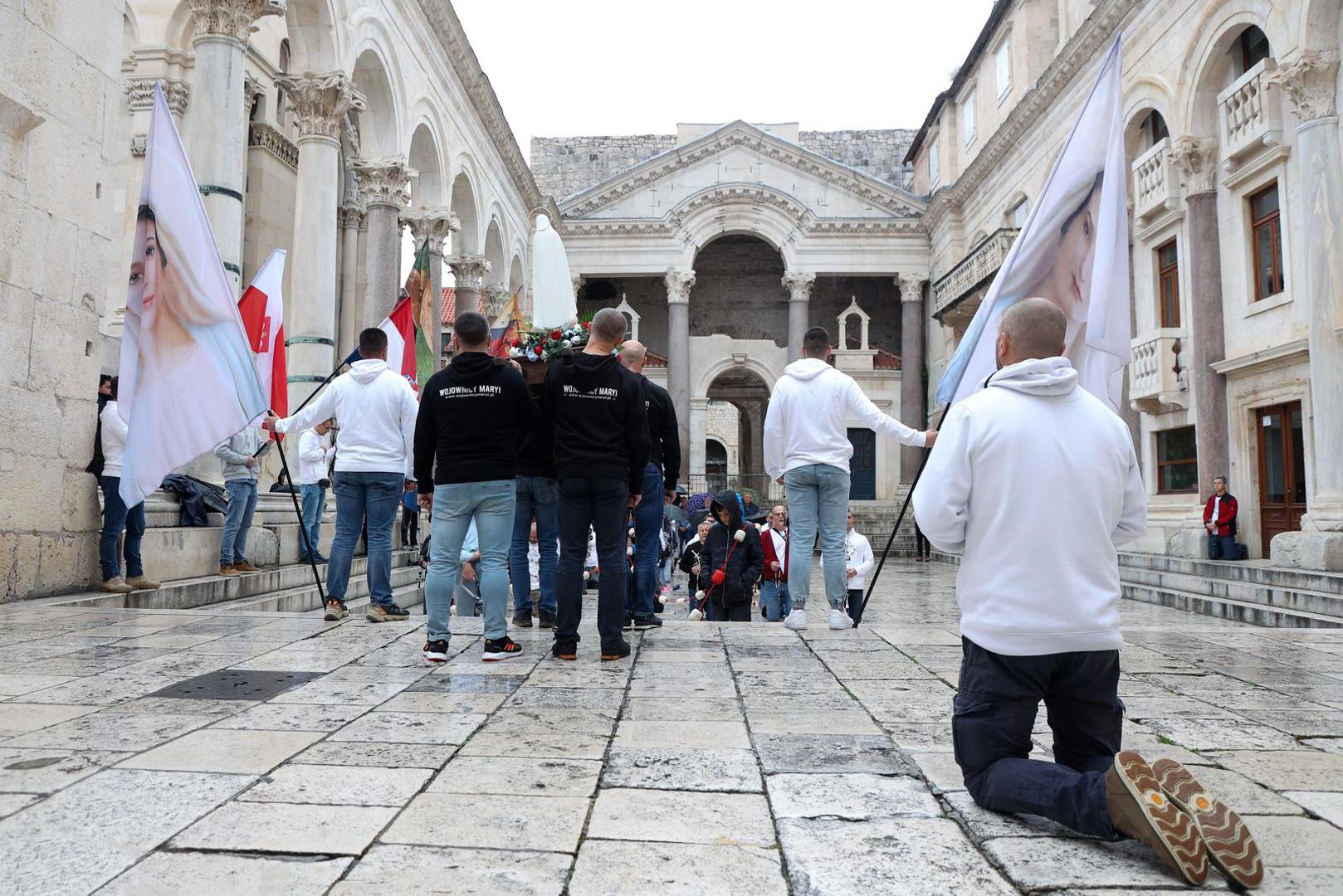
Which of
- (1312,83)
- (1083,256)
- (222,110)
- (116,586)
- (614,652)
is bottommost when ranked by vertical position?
(614,652)

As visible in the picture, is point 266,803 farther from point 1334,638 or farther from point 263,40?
point 263,40

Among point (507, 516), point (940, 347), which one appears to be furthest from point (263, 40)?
point (940, 347)

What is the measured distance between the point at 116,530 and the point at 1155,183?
16.9 meters

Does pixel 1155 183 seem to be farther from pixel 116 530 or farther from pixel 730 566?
pixel 116 530

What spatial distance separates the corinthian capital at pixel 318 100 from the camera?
540 inches

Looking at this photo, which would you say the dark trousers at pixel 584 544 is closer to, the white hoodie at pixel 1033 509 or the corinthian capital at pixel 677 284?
the white hoodie at pixel 1033 509

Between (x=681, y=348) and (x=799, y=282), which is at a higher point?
(x=799, y=282)

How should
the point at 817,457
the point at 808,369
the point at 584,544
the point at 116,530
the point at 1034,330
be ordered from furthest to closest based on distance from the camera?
the point at 116,530, the point at 808,369, the point at 817,457, the point at 584,544, the point at 1034,330

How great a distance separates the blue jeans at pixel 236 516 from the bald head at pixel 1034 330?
24.2 feet

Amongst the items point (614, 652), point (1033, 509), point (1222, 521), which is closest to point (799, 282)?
point (1222, 521)

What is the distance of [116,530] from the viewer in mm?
7094

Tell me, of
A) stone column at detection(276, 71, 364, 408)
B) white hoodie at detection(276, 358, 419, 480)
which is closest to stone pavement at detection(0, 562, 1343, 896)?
white hoodie at detection(276, 358, 419, 480)

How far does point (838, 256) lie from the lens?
104 ft

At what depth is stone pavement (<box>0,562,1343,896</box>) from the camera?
84.4 inches
